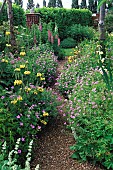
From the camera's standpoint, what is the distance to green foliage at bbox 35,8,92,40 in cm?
1427

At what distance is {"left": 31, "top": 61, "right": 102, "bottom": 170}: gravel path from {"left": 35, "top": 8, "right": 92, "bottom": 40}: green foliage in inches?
442

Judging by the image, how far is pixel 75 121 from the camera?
323 centimetres

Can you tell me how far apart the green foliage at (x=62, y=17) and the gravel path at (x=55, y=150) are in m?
11.2

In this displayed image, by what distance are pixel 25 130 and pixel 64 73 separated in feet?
7.86

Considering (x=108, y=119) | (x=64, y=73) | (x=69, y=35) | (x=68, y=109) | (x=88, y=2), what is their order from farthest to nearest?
(x=88, y=2) → (x=69, y=35) → (x=64, y=73) → (x=68, y=109) → (x=108, y=119)

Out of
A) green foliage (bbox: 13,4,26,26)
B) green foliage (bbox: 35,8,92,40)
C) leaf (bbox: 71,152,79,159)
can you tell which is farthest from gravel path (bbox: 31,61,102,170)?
green foliage (bbox: 35,8,92,40)

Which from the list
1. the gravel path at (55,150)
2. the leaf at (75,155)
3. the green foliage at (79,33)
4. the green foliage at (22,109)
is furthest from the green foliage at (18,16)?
the leaf at (75,155)

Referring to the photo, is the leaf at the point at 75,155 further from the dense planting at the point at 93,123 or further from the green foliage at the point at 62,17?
the green foliage at the point at 62,17

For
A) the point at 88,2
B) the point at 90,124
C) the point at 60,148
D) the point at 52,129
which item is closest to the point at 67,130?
the point at 52,129

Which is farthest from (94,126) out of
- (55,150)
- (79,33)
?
(79,33)

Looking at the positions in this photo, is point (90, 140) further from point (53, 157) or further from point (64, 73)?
point (64, 73)

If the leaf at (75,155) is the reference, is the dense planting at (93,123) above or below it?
above

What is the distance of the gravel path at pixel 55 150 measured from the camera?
2924 mm

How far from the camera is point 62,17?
48.6 feet
